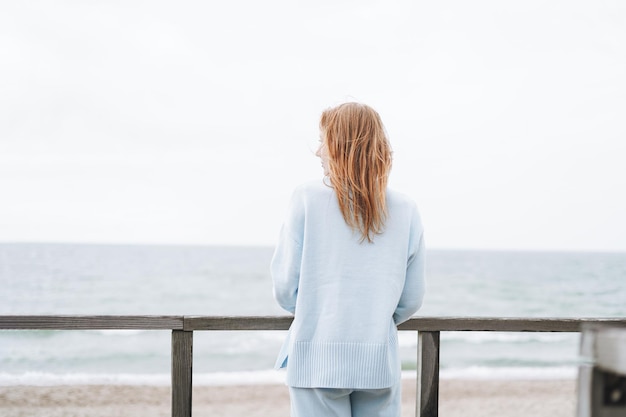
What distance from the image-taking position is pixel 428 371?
7.20ft

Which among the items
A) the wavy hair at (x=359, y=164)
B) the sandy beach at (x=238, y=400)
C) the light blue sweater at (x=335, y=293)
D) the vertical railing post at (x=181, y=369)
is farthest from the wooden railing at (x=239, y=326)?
the sandy beach at (x=238, y=400)

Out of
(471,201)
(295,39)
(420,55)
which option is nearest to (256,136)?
(295,39)

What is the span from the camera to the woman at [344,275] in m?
1.71

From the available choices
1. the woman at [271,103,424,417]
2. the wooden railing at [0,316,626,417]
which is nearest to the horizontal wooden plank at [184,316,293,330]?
the wooden railing at [0,316,626,417]

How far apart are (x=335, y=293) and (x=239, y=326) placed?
494 mm

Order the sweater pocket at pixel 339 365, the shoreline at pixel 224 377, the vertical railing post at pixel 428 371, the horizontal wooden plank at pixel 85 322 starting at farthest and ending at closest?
the shoreline at pixel 224 377
the vertical railing post at pixel 428 371
the horizontal wooden plank at pixel 85 322
the sweater pocket at pixel 339 365

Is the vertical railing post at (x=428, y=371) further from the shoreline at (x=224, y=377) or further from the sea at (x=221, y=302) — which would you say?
the shoreline at (x=224, y=377)

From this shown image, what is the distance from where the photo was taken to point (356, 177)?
1723 mm

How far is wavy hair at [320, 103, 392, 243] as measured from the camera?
5.63 ft

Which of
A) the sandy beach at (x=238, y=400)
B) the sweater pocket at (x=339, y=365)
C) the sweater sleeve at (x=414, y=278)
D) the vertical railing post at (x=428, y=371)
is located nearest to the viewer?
the sweater pocket at (x=339, y=365)

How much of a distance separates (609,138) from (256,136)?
1350 cm

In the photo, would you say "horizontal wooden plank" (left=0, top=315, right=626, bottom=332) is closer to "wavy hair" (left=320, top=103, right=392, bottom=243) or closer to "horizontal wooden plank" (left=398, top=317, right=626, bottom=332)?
"horizontal wooden plank" (left=398, top=317, right=626, bottom=332)

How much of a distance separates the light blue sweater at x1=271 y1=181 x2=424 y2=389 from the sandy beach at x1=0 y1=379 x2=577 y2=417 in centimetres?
692

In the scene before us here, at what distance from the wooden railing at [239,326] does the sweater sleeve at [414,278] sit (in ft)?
0.97
